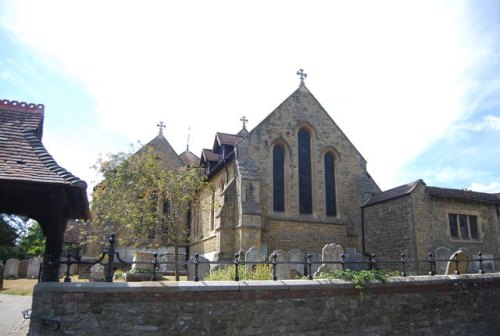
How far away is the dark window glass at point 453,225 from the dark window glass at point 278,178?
25.8 ft

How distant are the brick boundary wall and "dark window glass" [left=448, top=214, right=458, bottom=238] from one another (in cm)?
608

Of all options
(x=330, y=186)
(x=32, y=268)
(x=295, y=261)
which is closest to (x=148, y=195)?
(x=295, y=261)

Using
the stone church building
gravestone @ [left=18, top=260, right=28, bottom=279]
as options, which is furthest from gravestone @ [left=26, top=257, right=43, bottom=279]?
the stone church building

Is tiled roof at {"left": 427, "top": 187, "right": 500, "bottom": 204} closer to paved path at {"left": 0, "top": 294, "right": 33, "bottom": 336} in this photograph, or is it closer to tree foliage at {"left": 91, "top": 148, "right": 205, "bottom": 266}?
tree foliage at {"left": 91, "top": 148, "right": 205, "bottom": 266}

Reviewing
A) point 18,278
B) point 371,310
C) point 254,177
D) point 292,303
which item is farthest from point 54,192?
point 18,278

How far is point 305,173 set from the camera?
779 inches

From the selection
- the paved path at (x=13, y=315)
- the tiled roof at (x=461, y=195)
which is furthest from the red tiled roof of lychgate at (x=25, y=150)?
the tiled roof at (x=461, y=195)

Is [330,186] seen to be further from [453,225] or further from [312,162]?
[453,225]

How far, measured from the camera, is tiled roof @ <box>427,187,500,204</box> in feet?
56.0

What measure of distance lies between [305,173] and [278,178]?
5.29ft

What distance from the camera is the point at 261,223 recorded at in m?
17.6

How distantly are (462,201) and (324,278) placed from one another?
11.8 metres

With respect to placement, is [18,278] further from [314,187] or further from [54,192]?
[54,192]

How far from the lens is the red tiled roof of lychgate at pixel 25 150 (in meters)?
→ 6.79
